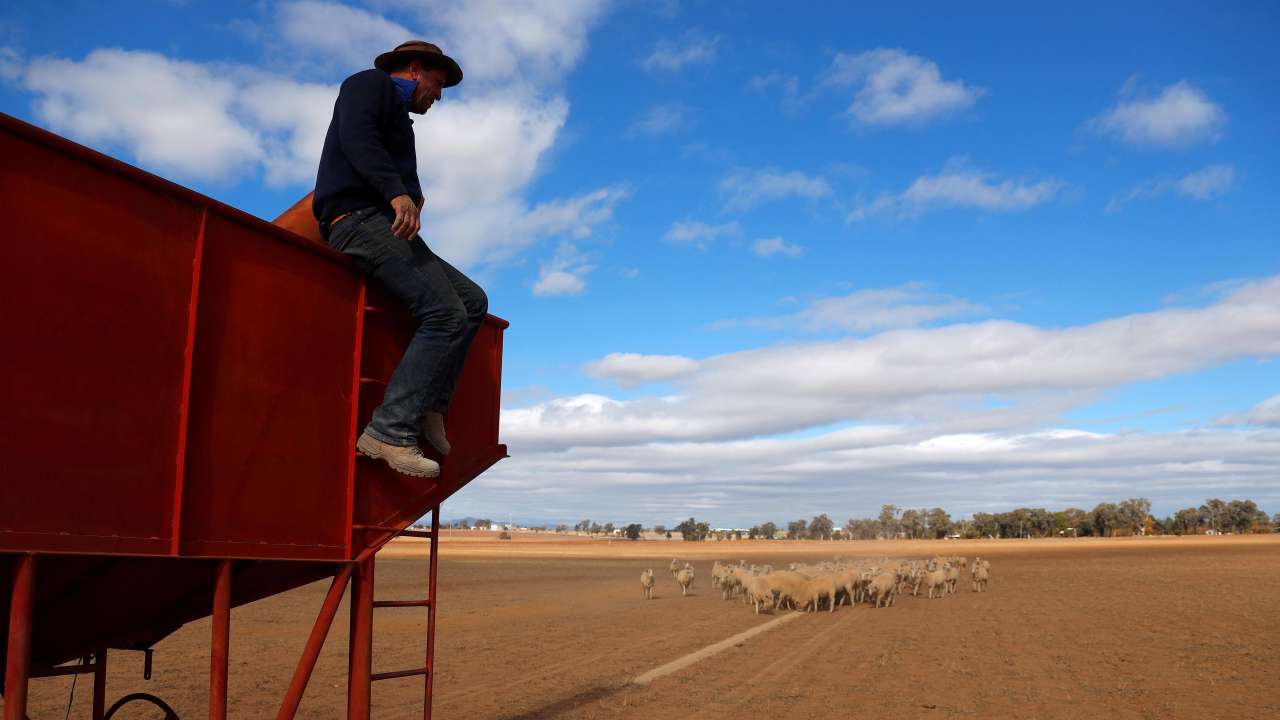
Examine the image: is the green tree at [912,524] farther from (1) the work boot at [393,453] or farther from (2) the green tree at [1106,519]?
(1) the work boot at [393,453]

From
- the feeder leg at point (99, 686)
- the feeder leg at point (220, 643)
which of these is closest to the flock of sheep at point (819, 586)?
the feeder leg at point (99, 686)

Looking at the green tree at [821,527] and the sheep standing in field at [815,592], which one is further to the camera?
the green tree at [821,527]

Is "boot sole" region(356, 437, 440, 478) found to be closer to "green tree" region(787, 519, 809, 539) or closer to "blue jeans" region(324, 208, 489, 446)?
"blue jeans" region(324, 208, 489, 446)

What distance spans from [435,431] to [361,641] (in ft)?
4.44

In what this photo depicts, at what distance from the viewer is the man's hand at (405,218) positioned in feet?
17.3

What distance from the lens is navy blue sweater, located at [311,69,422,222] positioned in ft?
17.1

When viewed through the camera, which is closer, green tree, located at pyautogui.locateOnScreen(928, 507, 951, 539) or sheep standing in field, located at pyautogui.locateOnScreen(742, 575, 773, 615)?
sheep standing in field, located at pyautogui.locateOnScreen(742, 575, 773, 615)

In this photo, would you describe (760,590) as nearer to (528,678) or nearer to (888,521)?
(528,678)

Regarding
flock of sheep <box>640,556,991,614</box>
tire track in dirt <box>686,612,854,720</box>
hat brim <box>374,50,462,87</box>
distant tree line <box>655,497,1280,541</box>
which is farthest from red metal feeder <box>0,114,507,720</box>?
distant tree line <box>655,497,1280,541</box>

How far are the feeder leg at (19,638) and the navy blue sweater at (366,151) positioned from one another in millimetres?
2560

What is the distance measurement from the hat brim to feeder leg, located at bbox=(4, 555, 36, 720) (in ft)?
11.7

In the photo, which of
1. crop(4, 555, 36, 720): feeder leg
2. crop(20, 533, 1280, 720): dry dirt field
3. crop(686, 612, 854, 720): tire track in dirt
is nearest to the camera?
crop(4, 555, 36, 720): feeder leg

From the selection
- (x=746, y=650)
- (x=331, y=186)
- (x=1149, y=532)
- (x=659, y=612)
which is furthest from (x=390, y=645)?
(x=1149, y=532)

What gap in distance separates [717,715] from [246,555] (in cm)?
776
